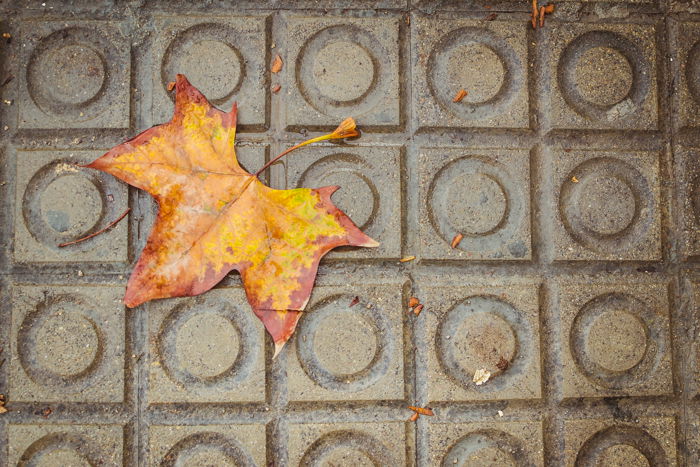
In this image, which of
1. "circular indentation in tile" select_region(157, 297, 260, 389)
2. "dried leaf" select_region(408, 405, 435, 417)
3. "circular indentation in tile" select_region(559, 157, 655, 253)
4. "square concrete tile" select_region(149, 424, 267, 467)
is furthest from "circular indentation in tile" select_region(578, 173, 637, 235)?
"square concrete tile" select_region(149, 424, 267, 467)

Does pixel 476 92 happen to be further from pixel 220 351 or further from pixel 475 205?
pixel 220 351

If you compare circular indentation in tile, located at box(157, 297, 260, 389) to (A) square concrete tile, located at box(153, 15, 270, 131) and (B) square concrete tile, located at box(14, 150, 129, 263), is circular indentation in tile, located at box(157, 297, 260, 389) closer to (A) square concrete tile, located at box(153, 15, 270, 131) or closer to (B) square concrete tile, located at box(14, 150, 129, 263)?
(B) square concrete tile, located at box(14, 150, 129, 263)

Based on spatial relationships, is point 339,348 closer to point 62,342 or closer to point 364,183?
point 364,183

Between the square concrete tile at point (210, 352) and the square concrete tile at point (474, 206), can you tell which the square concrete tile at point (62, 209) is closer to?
the square concrete tile at point (210, 352)

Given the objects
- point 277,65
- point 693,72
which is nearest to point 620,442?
point 693,72

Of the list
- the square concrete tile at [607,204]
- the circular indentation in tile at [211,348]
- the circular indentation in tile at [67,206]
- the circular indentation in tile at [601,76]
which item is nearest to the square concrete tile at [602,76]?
the circular indentation in tile at [601,76]

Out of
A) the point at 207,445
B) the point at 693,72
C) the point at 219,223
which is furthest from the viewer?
the point at 693,72

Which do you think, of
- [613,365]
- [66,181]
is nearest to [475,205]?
[613,365]
